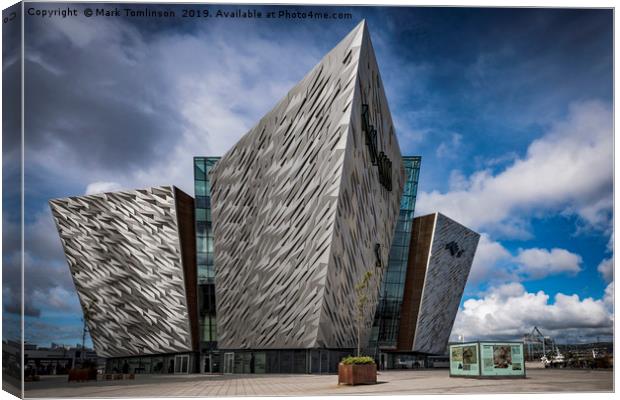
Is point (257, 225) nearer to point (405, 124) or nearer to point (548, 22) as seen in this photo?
point (405, 124)

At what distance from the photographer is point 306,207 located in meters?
30.5

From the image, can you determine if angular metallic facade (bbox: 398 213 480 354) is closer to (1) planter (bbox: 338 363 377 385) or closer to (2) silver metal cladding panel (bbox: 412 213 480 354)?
(2) silver metal cladding panel (bbox: 412 213 480 354)

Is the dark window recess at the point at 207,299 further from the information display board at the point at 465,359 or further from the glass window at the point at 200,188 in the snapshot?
the information display board at the point at 465,359

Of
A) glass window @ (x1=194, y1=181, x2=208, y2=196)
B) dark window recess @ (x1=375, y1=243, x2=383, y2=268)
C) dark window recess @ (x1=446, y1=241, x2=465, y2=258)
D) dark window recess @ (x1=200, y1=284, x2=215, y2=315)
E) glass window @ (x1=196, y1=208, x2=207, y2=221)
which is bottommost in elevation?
dark window recess @ (x1=200, y1=284, x2=215, y2=315)


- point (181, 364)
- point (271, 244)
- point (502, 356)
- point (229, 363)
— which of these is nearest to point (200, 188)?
point (271, 244)

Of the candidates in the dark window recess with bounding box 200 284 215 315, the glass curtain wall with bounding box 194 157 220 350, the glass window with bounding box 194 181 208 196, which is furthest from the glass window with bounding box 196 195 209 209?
the dark window recess with bounding box 200 284 215 315

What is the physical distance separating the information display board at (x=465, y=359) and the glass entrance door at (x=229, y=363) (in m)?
13.2

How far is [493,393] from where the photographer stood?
2016cm

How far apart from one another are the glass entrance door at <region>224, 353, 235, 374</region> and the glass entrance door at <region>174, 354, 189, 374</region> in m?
3.95

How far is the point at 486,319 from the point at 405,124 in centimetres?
1663

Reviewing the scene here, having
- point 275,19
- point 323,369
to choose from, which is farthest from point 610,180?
point 323,369

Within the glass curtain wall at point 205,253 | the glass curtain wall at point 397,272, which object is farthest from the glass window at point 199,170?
the glass curtain wall at point 397,272

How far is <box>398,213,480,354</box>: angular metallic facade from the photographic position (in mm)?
48344

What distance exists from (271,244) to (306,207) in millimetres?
3191
